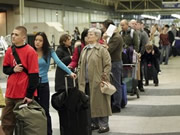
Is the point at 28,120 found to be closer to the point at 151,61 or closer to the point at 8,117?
the point at 8,117

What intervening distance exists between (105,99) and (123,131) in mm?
741

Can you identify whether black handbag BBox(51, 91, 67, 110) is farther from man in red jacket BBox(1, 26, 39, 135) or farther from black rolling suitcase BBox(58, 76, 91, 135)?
man in red jacket BBox(1, 26, 39, 135)

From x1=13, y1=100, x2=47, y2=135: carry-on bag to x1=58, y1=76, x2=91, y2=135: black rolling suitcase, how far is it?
63 cm

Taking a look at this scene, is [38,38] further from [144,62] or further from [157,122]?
[144,62]

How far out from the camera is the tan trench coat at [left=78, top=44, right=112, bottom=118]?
259 inches

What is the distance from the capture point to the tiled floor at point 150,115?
708 centimetres

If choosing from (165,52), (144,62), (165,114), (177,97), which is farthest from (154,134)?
(165,52)

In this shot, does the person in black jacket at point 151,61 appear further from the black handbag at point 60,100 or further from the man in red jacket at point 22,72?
the man in red jacket at point 22,72

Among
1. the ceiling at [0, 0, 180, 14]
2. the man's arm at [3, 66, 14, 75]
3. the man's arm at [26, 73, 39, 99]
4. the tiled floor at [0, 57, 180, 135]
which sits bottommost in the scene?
the tiled floor at [0, 57, 180, 135]

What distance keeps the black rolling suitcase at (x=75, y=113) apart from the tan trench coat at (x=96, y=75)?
0.89 metres

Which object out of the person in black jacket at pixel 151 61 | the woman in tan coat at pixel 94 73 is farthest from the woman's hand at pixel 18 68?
the person in black jacket at pixel 151 61


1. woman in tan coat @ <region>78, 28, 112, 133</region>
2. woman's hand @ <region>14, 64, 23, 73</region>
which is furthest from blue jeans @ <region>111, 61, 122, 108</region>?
woman's hand @ <region>14, 64, 23, 73</region>

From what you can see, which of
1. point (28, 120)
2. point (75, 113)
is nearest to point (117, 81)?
point (75, 113)

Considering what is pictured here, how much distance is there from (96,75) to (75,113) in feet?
3.65
